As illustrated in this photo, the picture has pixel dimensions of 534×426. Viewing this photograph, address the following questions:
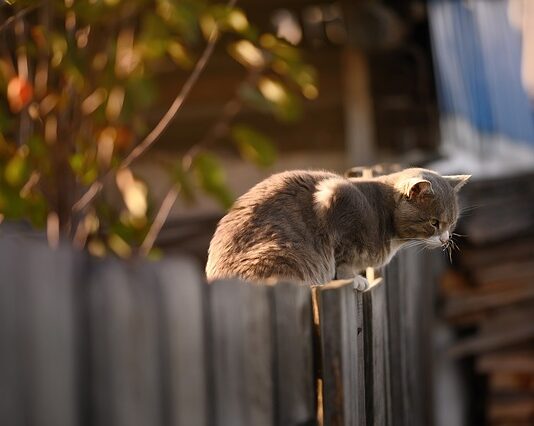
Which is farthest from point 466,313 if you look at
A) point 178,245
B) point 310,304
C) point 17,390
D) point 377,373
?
point 17,390

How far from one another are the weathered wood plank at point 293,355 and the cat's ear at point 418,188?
4.75 ft

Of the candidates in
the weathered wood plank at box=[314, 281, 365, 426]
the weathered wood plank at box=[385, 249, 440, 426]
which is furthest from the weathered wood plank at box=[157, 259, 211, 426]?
the weathered wood plank at box=[385, 249, 440, 426]

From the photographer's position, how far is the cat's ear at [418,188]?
11.2ft

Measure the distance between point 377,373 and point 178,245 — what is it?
4.10 m

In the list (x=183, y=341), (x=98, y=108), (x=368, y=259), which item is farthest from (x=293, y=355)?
(x=98, y=108)

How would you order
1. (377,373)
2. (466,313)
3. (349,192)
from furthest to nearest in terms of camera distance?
(466,313) → (349,192) → (377,373)

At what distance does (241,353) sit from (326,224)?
1331mm

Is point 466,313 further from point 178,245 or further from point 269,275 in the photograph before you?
point 269,275

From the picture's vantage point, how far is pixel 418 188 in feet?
11.4

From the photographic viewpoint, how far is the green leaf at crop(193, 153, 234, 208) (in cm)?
432

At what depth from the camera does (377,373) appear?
2.72 metres

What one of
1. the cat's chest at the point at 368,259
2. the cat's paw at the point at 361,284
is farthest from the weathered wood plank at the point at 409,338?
the cat's paw at the point at 361,284

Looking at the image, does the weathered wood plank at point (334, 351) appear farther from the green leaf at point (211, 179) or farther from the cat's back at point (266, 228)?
the green leaf at point (211, 179)

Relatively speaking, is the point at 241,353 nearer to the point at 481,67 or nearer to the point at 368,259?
the point at 368,259
